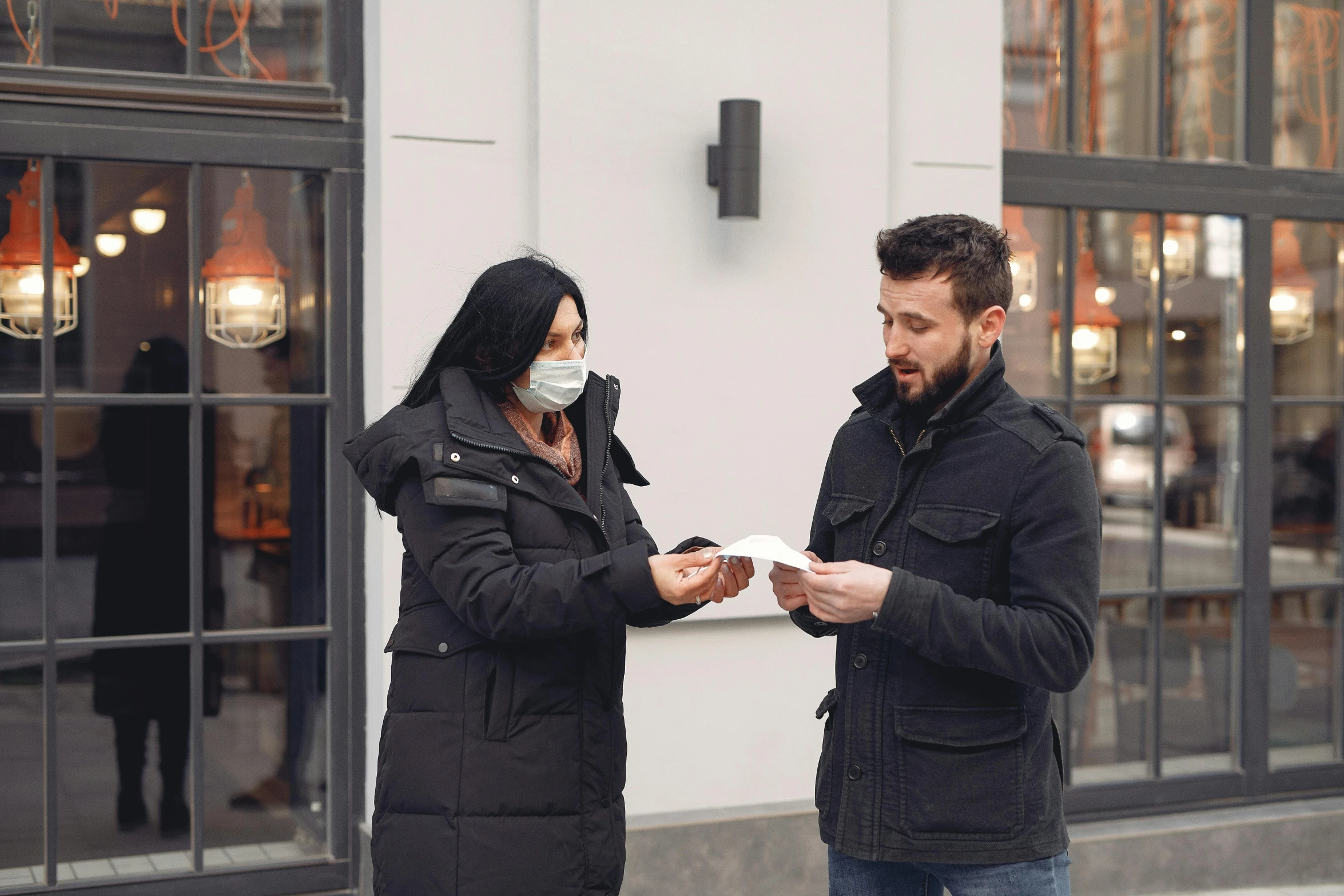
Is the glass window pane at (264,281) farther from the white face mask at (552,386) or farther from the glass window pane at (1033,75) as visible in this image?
the glass window pane at (1033,75)

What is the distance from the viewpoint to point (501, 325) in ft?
7.73

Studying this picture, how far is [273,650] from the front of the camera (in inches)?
155

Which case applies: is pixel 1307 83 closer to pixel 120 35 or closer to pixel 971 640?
pixel 971 640

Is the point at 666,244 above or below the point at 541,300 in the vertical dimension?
above

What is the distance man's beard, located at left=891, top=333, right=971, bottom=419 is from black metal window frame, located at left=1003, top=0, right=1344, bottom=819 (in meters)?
2.60

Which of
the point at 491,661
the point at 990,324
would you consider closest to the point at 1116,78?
the point at 990,324

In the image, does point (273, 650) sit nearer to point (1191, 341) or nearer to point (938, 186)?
point (938, 186)

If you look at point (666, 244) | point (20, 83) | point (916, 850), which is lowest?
point (916, 850)

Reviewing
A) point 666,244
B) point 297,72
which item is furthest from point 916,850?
point 297,72

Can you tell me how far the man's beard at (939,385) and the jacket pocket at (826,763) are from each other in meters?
0.55

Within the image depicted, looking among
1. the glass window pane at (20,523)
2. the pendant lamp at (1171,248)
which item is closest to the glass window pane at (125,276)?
the glass window pane at (20,523)

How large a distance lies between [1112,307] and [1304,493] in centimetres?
110

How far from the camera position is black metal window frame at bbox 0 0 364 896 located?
11.9 feet

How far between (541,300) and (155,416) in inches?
74.3
